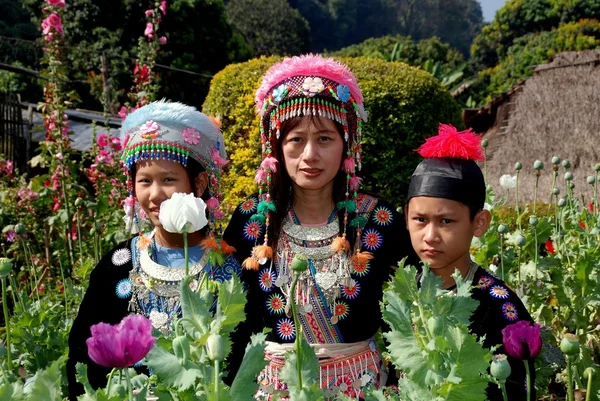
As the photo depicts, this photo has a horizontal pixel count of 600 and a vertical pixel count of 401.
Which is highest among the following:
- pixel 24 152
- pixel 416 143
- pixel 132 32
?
pixel 132 32

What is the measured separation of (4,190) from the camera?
221 inches

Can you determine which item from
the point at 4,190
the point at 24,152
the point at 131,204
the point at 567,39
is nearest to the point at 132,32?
the point at 24,152

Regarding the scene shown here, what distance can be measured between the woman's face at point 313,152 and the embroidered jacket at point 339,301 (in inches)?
8.5

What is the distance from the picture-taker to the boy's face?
2.03 meters

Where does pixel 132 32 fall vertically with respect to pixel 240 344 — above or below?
above

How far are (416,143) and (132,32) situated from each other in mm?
17332

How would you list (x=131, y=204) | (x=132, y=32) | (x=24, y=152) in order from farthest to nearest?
(x=132, y=32) → (x=24, y=152) → (x=131, y=204)

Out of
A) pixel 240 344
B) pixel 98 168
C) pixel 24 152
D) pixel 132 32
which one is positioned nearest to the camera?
pixel 240 344

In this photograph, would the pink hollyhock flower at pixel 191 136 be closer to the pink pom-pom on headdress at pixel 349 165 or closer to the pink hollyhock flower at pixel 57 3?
the pink pom-pom on headdress at pixel 349 165

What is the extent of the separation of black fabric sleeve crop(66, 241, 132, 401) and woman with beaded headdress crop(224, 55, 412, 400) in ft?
1.37

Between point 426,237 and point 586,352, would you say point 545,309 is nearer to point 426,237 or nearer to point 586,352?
point 586,352

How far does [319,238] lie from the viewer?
2.35 meters

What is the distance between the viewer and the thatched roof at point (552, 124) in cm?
1019

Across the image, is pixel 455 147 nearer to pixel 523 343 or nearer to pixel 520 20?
pixel 523 343
